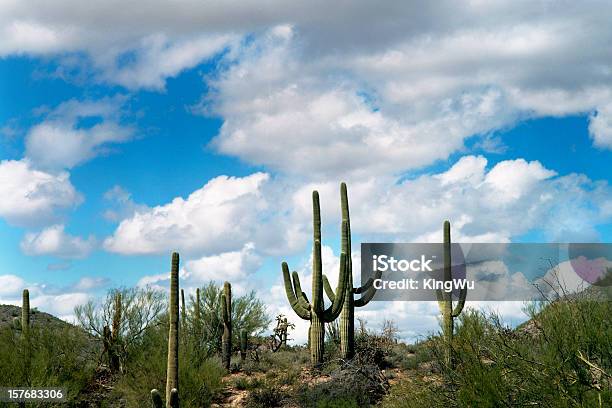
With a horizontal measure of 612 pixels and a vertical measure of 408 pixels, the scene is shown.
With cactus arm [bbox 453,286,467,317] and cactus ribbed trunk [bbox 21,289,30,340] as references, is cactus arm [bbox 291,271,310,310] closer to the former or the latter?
cactus arm [bbox 453,286,467,317]

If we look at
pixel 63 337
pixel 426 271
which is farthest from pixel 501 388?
pixel 63 337

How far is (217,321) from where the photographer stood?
39281 millimetres

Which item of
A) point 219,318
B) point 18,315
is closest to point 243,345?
point 219,318

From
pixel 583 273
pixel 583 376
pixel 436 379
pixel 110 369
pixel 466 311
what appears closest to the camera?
pixel 583 376

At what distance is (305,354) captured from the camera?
36.8 metres

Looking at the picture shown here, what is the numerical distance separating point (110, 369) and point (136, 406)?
208 inches

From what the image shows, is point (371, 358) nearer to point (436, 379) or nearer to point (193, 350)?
point (193, 350)

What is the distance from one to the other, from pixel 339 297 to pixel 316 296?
0.96m

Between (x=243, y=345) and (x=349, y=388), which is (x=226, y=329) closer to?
(x=243, y=345)

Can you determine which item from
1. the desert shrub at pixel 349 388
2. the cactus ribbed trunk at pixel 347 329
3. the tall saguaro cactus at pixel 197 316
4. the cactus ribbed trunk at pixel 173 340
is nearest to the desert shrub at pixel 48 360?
the cactus ribbed trunk at pixel 173 340

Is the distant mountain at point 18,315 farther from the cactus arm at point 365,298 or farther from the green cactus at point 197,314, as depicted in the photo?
the cactus arm at point 365,298

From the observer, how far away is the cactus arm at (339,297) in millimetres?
30734

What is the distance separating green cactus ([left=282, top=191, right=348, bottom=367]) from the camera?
100ft

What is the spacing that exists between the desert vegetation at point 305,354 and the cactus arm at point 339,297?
0.14 feet
